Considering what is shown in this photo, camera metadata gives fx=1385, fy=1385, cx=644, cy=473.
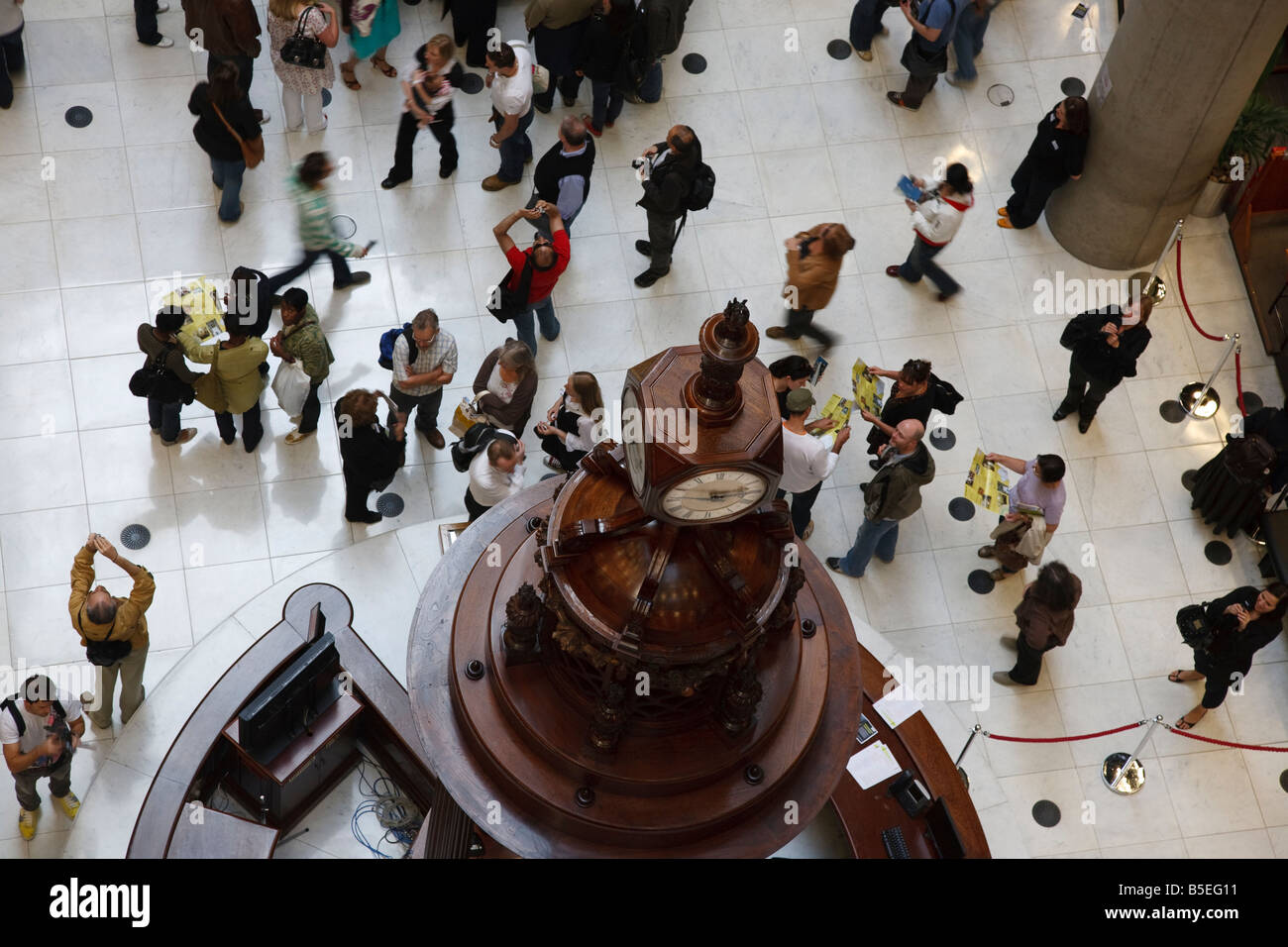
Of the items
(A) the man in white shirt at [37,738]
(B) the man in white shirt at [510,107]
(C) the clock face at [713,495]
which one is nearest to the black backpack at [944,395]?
(B) the man in white shirt at [510,107]

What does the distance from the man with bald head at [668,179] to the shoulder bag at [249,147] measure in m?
3.09

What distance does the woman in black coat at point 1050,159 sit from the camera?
1132 cm

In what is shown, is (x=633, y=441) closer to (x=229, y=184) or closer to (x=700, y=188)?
(x=700, y=188)

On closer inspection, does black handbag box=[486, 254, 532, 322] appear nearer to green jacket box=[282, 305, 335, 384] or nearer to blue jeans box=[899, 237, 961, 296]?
green jacket box=[282, 305, 335, 384]

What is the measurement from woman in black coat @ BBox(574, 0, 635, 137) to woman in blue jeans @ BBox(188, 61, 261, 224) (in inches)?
108

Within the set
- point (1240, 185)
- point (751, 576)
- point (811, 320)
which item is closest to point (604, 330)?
point (811, 320)

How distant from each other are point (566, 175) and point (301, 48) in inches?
96.2

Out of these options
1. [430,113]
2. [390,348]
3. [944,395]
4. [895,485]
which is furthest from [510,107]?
[895,485]

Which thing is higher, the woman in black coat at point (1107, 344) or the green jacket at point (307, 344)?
the green jacket at point (307, 344)

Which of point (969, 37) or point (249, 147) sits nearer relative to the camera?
point (249, 147)

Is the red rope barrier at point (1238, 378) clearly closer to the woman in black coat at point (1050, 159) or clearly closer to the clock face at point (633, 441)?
the woman in black coat at point (1050, 159)

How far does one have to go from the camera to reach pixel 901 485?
9555 millimetres

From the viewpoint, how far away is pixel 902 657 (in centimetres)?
993
